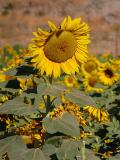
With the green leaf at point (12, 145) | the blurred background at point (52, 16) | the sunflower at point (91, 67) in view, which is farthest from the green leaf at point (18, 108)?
the blurred background at point (52, 16)

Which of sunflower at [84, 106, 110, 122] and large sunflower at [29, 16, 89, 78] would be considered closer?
large sunflower at [29, 16, 89, 78]

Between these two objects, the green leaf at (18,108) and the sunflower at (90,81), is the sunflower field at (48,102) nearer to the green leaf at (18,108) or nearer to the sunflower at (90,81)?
the green leaf at (18,108)

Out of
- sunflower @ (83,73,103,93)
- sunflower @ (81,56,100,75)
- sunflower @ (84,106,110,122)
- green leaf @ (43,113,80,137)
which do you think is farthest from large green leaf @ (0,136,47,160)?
sunflower @ (81,56,100,75)

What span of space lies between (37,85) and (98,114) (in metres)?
1.05

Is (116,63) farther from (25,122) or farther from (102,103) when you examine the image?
(25,122)

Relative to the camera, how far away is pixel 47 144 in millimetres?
2734

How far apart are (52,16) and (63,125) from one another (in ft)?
83.9

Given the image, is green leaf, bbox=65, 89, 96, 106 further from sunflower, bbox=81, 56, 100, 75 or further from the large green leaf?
sunflower, bbox=81, 56, 100, 75

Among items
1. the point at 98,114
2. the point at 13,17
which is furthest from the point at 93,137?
the point at 13,17

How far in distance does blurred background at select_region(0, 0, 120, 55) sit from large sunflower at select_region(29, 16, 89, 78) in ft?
69.0

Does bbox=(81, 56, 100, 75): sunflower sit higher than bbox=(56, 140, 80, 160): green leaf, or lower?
higher

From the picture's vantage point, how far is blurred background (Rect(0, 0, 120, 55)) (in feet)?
83.4

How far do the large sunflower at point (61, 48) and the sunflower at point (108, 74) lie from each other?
2853 millimetres

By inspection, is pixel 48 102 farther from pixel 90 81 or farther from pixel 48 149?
pixel 90 81
